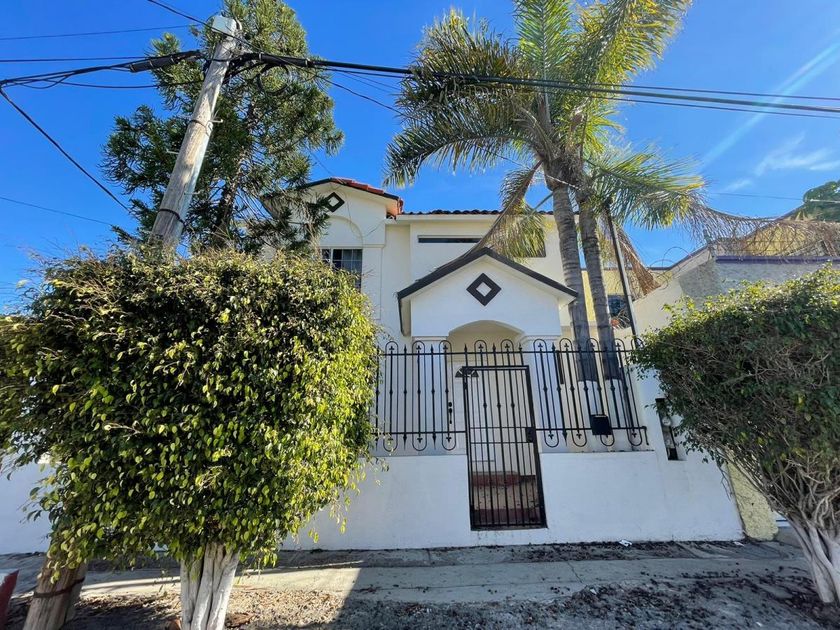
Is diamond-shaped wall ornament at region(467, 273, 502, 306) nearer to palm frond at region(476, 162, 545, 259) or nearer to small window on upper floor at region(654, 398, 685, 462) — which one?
palm frond at region(476, 162, 545, 259)

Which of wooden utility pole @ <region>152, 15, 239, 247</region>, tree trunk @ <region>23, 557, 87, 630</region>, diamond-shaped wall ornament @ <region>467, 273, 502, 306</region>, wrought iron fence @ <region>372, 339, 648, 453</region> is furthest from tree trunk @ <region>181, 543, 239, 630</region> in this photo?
diamond-shaped wall ornament @ <region>467, 273, 502, 306</region>

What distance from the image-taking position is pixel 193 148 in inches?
210

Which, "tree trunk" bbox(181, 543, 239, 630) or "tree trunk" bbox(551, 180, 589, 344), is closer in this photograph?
"tree trunk" bbox(181, 543, 239, 630)

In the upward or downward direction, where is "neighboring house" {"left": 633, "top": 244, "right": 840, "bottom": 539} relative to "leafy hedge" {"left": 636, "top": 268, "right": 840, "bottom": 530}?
upward

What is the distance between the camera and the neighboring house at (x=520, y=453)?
5.48 metres

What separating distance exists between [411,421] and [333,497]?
3.21m

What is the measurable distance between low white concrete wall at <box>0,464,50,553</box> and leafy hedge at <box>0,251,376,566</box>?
3445 millimetres

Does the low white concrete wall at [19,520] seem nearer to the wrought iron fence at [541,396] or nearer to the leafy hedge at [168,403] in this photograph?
the leafy hedge at [168,403]

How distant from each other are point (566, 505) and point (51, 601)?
6041 millimetres

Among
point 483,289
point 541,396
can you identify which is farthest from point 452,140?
point 541,396

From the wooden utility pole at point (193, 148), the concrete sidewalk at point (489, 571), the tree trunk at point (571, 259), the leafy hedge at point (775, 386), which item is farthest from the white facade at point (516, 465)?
the wooden utility pole at point (193, 148)

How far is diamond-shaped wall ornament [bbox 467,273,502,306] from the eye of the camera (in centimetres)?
771

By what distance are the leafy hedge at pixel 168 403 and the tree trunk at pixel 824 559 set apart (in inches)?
206

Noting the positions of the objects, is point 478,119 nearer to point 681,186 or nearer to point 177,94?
point 681,186
